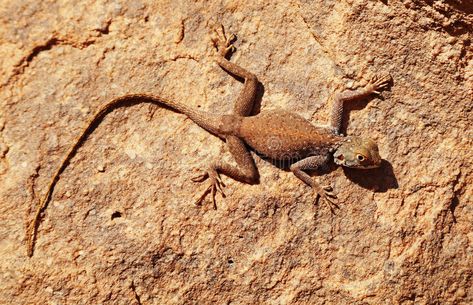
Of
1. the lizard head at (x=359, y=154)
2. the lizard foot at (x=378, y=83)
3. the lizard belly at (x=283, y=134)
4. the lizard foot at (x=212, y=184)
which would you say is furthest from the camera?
the lizard foot at (x=378, y=83)

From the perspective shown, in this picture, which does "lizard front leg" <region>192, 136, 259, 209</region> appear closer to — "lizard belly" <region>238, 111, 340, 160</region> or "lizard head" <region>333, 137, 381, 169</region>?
"lizard belly" <region>238, 111, 340, 160</region>

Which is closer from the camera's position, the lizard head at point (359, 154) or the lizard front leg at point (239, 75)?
the lizard head at point (359, 154)

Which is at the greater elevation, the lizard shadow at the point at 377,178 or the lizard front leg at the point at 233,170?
the lizard front leg at the point at 233,170

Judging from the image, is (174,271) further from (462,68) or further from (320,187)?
(462,68)

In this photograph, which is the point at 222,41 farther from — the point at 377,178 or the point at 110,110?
the point at 377,178

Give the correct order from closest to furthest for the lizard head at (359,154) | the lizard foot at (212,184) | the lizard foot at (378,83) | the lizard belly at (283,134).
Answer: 1. the lizard head at (359,154)
2. the lizard foot at (212,184)
3. the lizard belly at (283,134)
4. the lizard foot at (378,83)

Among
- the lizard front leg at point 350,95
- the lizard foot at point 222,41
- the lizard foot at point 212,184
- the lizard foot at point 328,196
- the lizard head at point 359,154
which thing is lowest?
the lizard foot at point 328,196

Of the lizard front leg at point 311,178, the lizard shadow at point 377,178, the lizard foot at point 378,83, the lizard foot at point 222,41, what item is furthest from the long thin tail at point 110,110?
the lizard foot at point 378,83

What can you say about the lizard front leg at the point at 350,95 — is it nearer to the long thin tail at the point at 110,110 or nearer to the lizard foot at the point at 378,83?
the lizard foot at the point at 378,83

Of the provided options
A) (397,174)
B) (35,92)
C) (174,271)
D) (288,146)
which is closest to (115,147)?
(35,92)
